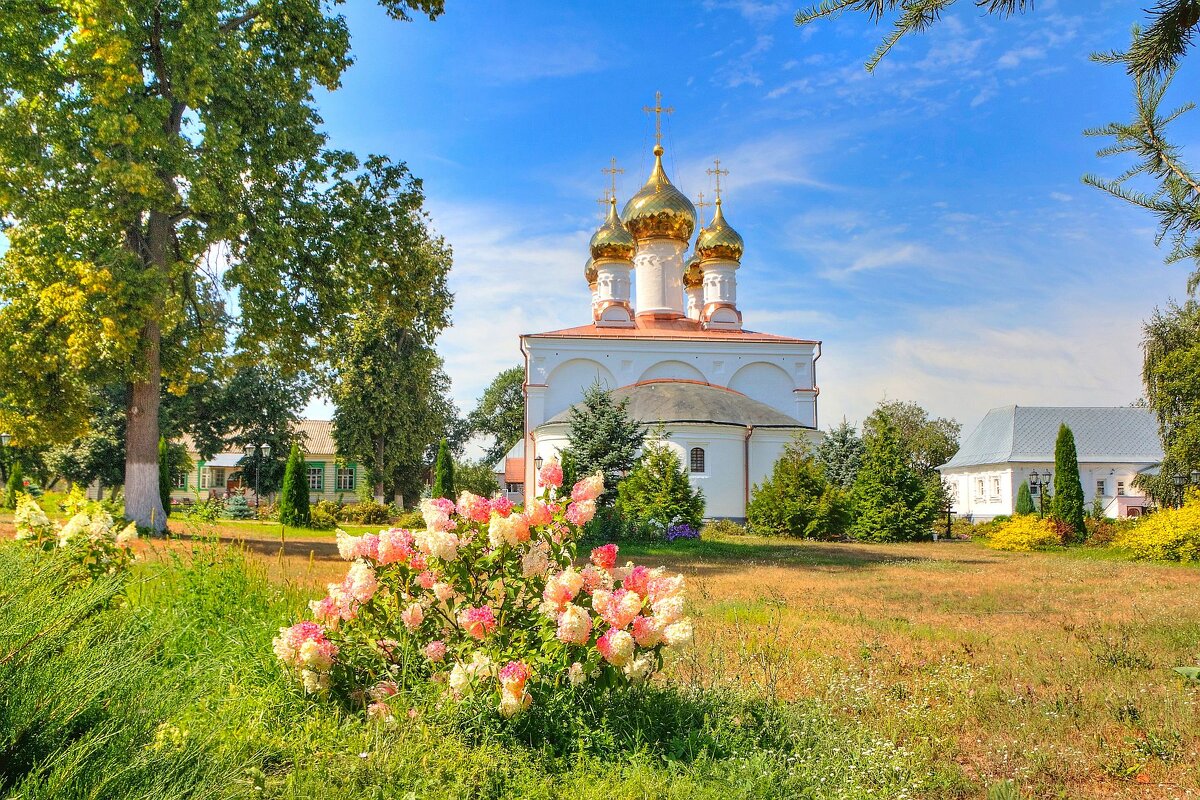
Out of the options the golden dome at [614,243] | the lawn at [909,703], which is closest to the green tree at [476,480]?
the golden dome at [614,243]

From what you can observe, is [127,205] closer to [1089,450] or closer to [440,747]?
[440,747]

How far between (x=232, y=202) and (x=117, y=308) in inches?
116

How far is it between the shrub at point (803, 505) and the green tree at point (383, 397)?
17.0 meters

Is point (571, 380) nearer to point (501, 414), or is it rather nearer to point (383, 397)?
point (383, 397)

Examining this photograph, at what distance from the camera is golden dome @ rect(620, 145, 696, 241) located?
39.4 metres

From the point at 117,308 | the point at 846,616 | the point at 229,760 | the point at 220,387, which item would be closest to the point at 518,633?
the point at 229,760

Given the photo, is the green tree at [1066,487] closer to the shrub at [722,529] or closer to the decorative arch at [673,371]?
the shrub at [722,529]

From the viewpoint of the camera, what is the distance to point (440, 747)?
3.49 m

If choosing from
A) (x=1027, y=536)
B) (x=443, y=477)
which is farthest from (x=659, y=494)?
(x=443, y=477)

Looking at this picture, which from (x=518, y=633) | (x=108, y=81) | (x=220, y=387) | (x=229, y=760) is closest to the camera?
(x=229, y=760)

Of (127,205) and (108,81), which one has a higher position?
(108,81)

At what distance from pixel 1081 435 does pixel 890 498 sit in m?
24.4

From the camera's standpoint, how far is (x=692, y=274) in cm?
4509

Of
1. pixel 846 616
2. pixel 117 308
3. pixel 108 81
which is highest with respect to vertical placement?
pixel 108 81
